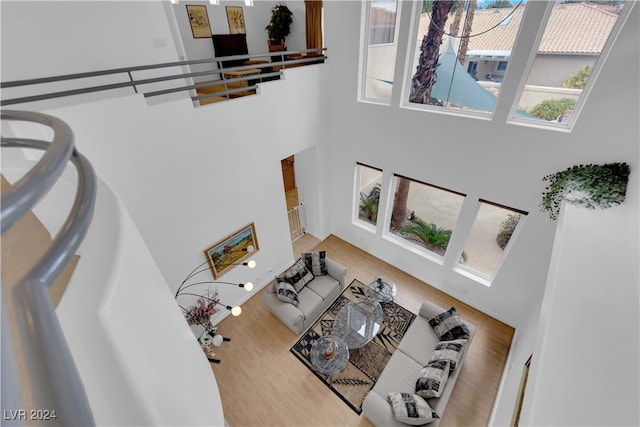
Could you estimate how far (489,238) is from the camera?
207 inches

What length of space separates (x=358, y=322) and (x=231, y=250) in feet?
9.15

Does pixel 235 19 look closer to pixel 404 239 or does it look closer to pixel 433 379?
pixel 404 239

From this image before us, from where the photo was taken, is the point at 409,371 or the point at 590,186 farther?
the point at 409,371

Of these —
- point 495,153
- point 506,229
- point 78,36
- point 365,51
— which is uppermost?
point 78,36

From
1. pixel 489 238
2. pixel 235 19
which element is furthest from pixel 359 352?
pixel 235 19

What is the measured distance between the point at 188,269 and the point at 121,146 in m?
2.23

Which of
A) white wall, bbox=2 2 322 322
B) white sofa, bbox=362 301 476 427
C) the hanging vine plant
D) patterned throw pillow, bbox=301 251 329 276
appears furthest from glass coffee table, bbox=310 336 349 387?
the hanging vine plant

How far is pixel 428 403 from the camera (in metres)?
3.99

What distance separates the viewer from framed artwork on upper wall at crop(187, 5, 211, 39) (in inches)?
268

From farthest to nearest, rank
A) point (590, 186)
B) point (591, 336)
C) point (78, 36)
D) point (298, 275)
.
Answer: point (298, 275) → point (78, 36) → point (590, 186) → point (591, 336)

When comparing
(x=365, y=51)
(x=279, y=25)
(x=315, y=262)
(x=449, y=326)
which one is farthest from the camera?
(x=279, y=25)

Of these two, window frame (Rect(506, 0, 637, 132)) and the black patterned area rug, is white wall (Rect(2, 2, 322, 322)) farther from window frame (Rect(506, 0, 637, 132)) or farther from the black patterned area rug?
window frame (Rect(506, 0, 637, 132))

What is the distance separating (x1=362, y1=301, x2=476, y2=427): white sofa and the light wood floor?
0.55 metres

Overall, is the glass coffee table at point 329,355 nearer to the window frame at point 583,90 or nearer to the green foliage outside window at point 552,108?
the window frame at point 583,90
